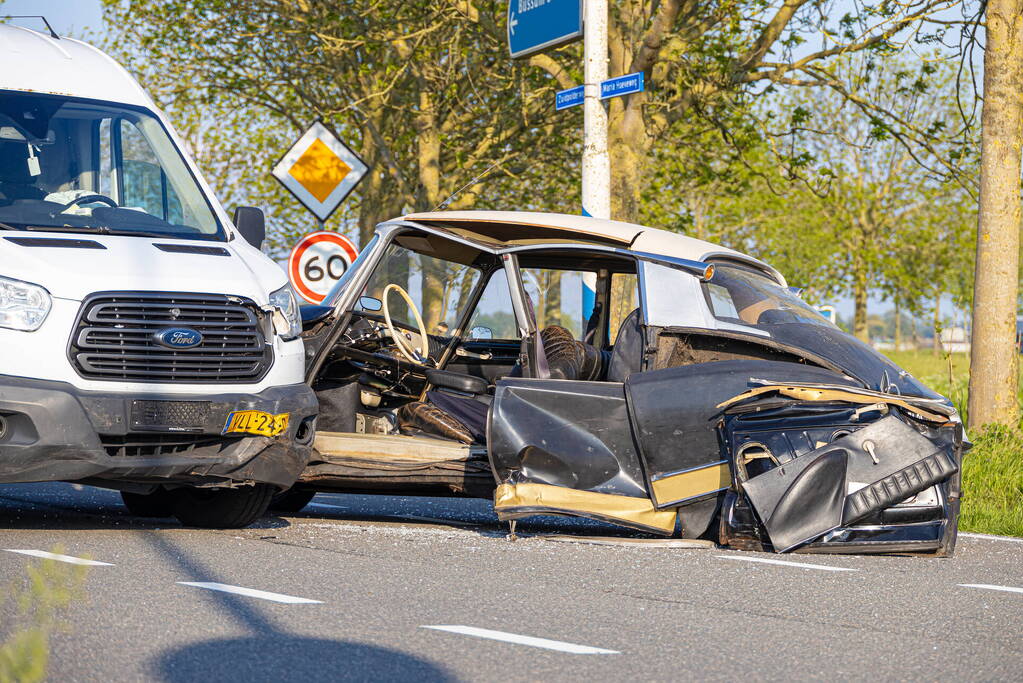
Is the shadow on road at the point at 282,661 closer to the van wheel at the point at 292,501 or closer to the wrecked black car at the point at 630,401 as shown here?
the wrecked black car at the point at 630,401

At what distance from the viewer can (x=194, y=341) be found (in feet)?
22.8

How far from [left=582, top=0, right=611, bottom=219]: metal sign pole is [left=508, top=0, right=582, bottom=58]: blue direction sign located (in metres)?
0.16

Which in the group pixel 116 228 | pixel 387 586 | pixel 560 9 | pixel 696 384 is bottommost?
pixel 387 586

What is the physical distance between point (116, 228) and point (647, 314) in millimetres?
2875

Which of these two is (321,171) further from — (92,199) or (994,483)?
(994,483)

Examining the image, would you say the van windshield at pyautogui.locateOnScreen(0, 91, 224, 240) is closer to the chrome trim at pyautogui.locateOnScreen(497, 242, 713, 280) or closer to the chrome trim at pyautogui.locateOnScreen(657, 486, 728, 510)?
the chrome trim at pyautogui.locateOnScreen(497, 242, 713, 280)

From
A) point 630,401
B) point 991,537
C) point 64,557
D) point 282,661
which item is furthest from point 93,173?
point 991,537

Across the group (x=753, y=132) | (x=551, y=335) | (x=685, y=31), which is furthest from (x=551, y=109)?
(x=551, y=335)

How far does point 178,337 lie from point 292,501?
8.38 feet

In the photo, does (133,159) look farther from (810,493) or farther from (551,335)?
(810,493)

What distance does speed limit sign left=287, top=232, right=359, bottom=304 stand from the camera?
13.8m

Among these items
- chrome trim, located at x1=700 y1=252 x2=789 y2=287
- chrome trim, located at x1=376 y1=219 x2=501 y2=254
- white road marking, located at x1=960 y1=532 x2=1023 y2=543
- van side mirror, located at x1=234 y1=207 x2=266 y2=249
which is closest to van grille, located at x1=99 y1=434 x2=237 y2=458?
van side mirror, located at x1=234 y1=207 x2=266 y2=249

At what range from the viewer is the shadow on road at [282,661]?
4.28m

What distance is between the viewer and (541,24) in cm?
1387
